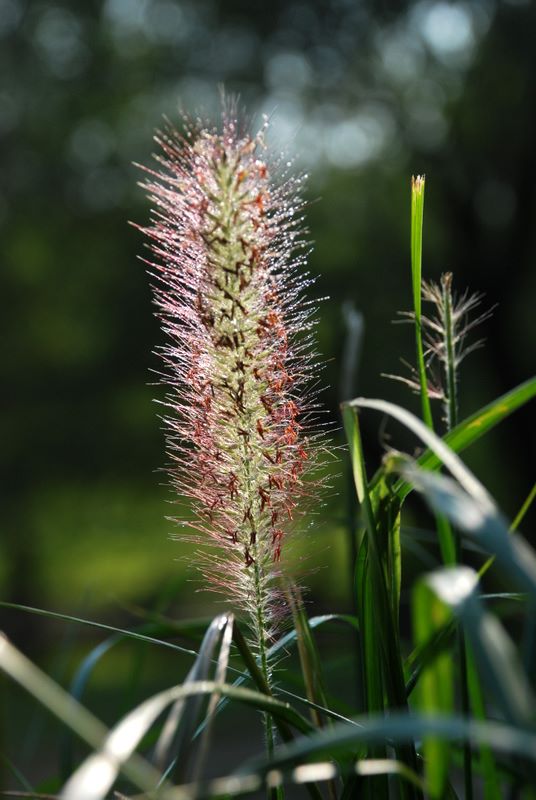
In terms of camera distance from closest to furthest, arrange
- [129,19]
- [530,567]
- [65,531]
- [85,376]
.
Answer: [530,567], [129,19], [85,376], [65,531]

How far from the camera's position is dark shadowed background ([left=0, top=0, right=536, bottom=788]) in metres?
7.42

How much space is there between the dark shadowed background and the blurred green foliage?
20 millimetres

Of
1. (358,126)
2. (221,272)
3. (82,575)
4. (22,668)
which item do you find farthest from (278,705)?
(82,575)

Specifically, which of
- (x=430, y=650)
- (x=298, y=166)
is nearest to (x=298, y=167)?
(x=298, y=166)

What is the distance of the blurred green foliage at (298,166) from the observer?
743 cm

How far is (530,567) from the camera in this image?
499mm

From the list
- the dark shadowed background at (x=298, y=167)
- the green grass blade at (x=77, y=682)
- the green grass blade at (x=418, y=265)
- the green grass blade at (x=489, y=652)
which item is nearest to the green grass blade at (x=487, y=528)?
→ the green grass blade at (x=489, y=652)

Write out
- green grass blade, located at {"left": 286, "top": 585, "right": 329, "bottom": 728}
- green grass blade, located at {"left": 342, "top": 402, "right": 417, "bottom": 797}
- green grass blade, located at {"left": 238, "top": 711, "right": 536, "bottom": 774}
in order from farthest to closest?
green grass blade, located at {"left": 286, "top": 585, "right": 329, "bottom": 728} < green grass blade, located at {"left": 342, "top": 402, "right": 417, "bottom": 797} < green grass blade, located at {"left": 238, "top": 711, "right": 536, "bottom": 774}

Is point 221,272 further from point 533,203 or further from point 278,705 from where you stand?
point 533,203

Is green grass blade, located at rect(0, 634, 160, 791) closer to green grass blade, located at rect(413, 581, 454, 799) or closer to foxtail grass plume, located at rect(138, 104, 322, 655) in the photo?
green grass blade, located at rect(413, 581, 454, 799)

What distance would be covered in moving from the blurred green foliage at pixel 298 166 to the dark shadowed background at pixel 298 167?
2cm

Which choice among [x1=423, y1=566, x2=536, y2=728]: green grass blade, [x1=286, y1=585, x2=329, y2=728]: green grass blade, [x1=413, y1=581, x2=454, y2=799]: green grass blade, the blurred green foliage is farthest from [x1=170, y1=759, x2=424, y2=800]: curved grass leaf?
the blurred green foliage

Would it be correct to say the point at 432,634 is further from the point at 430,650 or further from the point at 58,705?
the point at 58,705

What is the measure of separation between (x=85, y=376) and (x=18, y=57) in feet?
10.1
